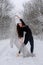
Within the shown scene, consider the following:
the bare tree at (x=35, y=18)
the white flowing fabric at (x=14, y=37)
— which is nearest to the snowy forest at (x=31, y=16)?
the bare tree at (x=35, y=18)

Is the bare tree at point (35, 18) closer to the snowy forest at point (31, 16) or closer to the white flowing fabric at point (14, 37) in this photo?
the snowy forest at point (31, 16)

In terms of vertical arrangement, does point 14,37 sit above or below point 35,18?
above

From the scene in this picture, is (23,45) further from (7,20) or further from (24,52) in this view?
(7,20)

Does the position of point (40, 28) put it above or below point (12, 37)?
below

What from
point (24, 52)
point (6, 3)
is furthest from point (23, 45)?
point (6, 3)

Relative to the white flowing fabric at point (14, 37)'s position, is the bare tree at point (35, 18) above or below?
below

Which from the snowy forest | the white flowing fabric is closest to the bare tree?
the snowy forest

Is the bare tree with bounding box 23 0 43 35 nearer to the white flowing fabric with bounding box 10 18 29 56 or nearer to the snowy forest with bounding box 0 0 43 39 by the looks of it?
the snowy forest with bounding box 0 0 43 39

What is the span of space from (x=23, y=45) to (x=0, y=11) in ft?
169

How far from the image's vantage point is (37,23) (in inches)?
2042

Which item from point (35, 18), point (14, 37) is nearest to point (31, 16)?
point (35, 18)

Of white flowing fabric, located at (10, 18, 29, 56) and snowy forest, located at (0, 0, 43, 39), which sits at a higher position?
white flowing fabric, located at (10, 18, 29, 56)

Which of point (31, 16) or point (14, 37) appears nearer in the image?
point (14, 37)

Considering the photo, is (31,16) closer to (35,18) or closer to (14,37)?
(35,18)
